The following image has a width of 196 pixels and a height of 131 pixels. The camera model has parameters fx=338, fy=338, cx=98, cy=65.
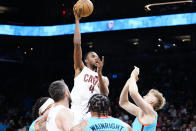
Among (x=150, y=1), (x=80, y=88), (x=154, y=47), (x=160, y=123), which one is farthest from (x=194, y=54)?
(x=80, y=88)

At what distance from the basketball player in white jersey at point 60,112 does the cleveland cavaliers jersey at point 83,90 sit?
94cm

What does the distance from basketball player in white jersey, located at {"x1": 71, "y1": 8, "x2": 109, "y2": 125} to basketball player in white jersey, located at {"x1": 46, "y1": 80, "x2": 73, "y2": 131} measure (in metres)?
Answer: 0.95

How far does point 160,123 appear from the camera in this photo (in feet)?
35.6

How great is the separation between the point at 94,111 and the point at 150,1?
A: 45.4ft

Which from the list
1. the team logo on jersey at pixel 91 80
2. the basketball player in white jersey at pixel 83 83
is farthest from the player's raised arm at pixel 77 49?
the team logo on jersey at pixel 91 80

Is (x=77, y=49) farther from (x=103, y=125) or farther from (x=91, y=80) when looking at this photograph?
(x=103, y=125)

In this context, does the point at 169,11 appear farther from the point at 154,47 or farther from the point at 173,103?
the point at 173,103

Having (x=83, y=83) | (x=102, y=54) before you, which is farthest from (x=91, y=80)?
(x=102, y=54)

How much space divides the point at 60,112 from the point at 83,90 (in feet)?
3.83

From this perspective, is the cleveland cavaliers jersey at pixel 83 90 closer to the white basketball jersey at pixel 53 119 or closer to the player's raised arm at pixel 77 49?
the player's raised arm at pixel 77 49

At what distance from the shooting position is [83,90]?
439cm

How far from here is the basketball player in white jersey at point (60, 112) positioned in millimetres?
3227

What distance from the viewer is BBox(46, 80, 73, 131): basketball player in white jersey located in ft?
10.6

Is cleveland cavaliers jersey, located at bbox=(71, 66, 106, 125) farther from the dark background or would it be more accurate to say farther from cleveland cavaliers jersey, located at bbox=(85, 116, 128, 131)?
the dark background
